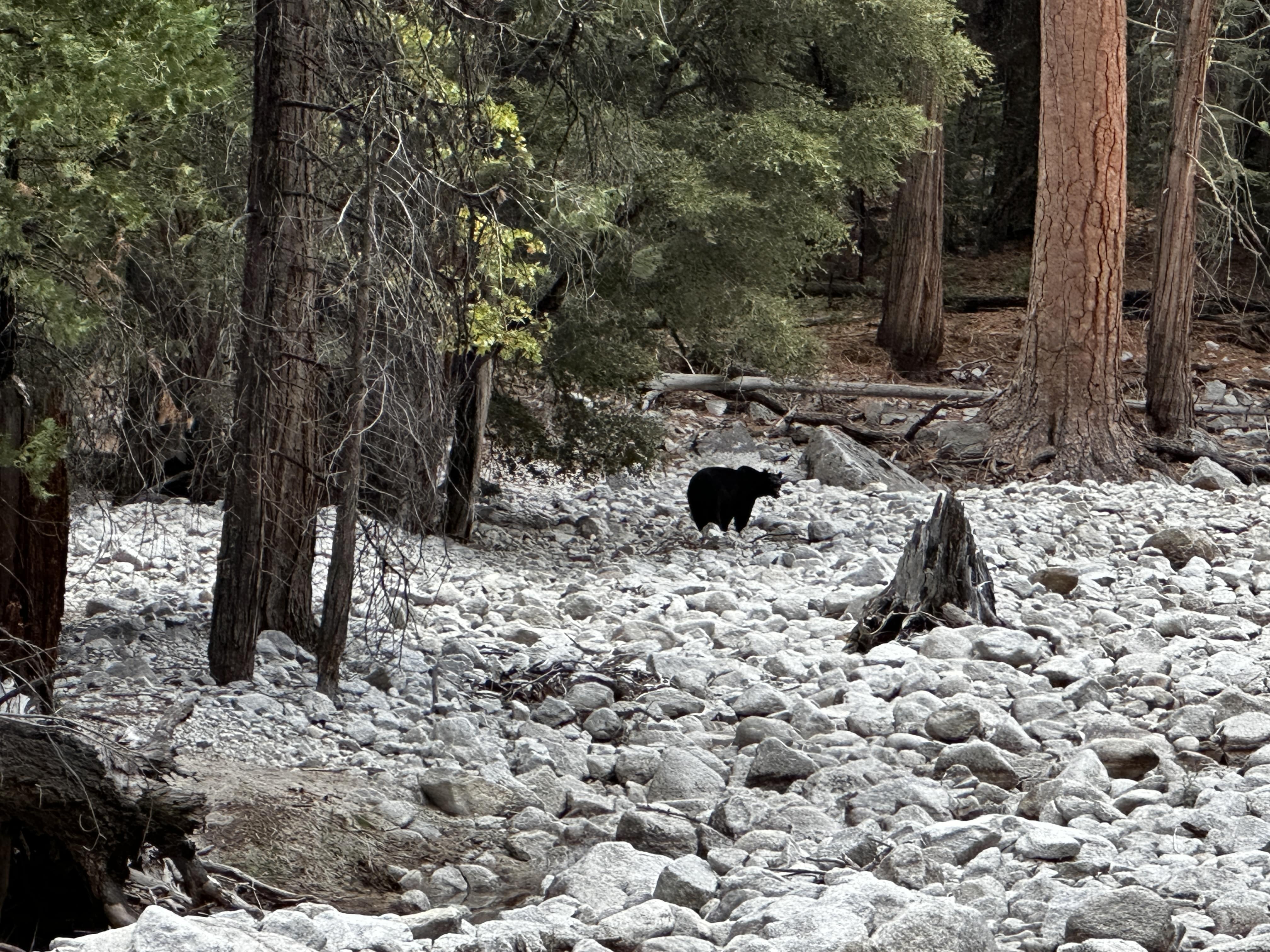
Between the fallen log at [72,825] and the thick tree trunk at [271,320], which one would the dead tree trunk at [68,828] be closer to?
the fallen log at [72,825]

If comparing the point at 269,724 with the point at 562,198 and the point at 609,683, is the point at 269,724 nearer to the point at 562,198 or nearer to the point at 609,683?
the point at 609,683

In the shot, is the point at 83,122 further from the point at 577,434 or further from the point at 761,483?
the point at 761,483

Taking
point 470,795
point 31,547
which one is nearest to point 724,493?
point 470,795

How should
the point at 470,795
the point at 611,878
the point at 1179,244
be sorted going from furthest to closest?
the point at 1179,244, the point at 470,795, the point at 611,878

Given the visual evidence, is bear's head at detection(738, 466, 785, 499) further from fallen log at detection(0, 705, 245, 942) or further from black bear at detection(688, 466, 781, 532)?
fallen log at detection(0, 705, 245, 942)

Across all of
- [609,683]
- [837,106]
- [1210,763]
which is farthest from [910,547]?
[837,106]

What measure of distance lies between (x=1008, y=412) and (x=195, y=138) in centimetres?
987

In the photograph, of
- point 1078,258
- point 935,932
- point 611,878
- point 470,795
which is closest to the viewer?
point 935,932

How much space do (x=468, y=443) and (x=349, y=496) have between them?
442cm

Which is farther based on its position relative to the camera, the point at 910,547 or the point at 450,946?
the point at 910,547

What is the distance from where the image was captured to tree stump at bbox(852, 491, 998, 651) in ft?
28.0

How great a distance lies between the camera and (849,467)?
1520 cm

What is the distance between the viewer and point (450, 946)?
418cm

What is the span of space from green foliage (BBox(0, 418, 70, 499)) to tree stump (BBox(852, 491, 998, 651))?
479 cm
